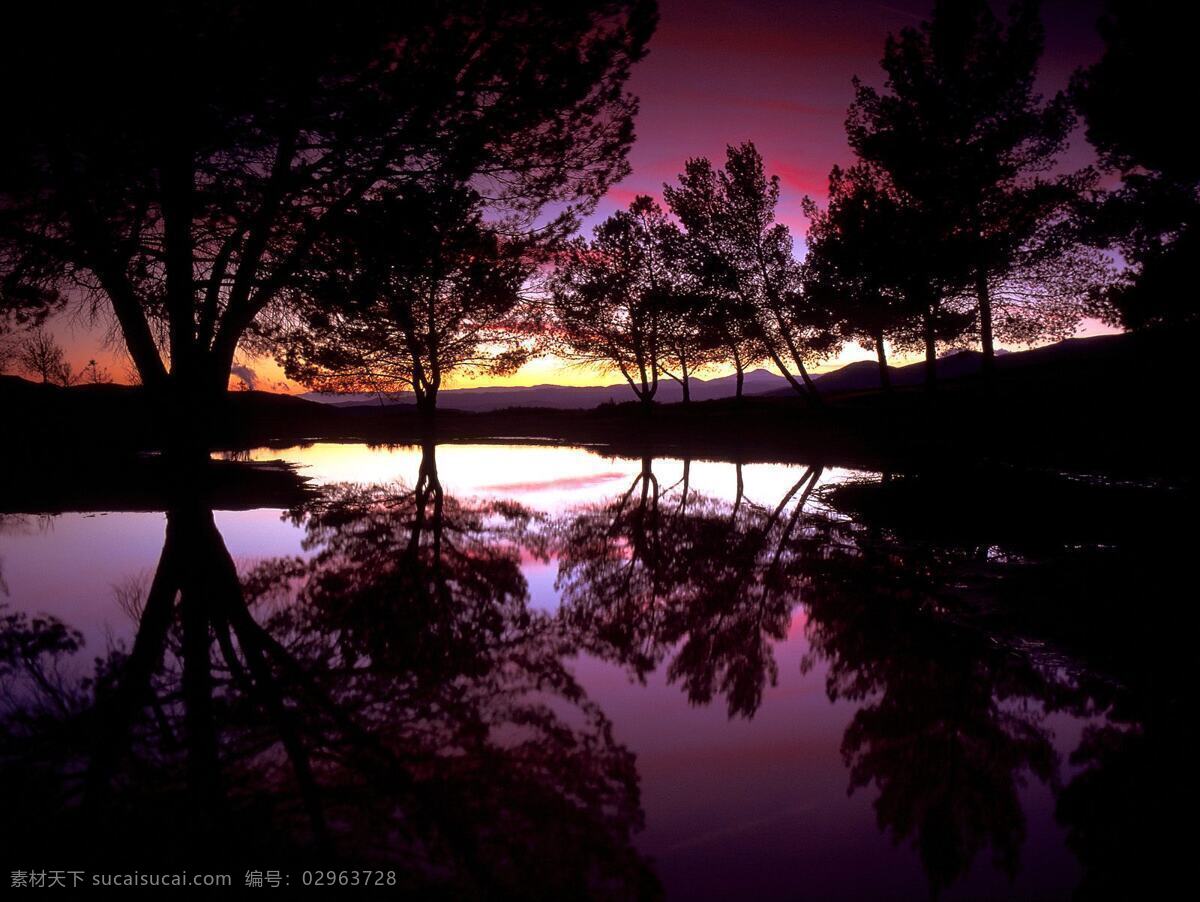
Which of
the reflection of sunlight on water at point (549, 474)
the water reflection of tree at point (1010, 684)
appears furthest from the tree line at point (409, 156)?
the water reflection of tree at point (1010, 684)

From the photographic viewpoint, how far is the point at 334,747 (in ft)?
9.98

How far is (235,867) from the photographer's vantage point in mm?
2264

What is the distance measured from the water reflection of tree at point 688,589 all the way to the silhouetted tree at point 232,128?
704cm

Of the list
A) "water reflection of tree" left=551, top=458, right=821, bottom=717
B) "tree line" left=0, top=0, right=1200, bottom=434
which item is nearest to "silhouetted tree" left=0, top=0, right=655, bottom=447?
"tree line" left=0, top=0, right=1200, bottom=434

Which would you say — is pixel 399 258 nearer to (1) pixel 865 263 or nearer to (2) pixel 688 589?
(2) pixel 688 589

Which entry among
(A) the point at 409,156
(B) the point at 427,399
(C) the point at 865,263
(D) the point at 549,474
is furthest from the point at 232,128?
(B) the point at 427,399

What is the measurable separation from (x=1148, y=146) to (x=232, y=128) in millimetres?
23116

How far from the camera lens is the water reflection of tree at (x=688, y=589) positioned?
14.0 feet

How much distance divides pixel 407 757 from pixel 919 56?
28301 millimetres

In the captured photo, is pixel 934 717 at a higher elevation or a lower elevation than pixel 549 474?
lower

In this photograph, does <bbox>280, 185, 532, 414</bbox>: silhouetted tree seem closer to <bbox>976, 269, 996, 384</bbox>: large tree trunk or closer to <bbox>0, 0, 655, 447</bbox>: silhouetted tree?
<bbox>0, 0, 655, 447</bbox>: silhouetted tree

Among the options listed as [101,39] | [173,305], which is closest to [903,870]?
[101,39]

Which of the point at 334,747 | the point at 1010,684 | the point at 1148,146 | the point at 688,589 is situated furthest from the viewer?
the point at 1148,146

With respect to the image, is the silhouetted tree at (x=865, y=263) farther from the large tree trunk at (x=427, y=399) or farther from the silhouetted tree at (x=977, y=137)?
the large tree trunk at (x=427, y=399)
